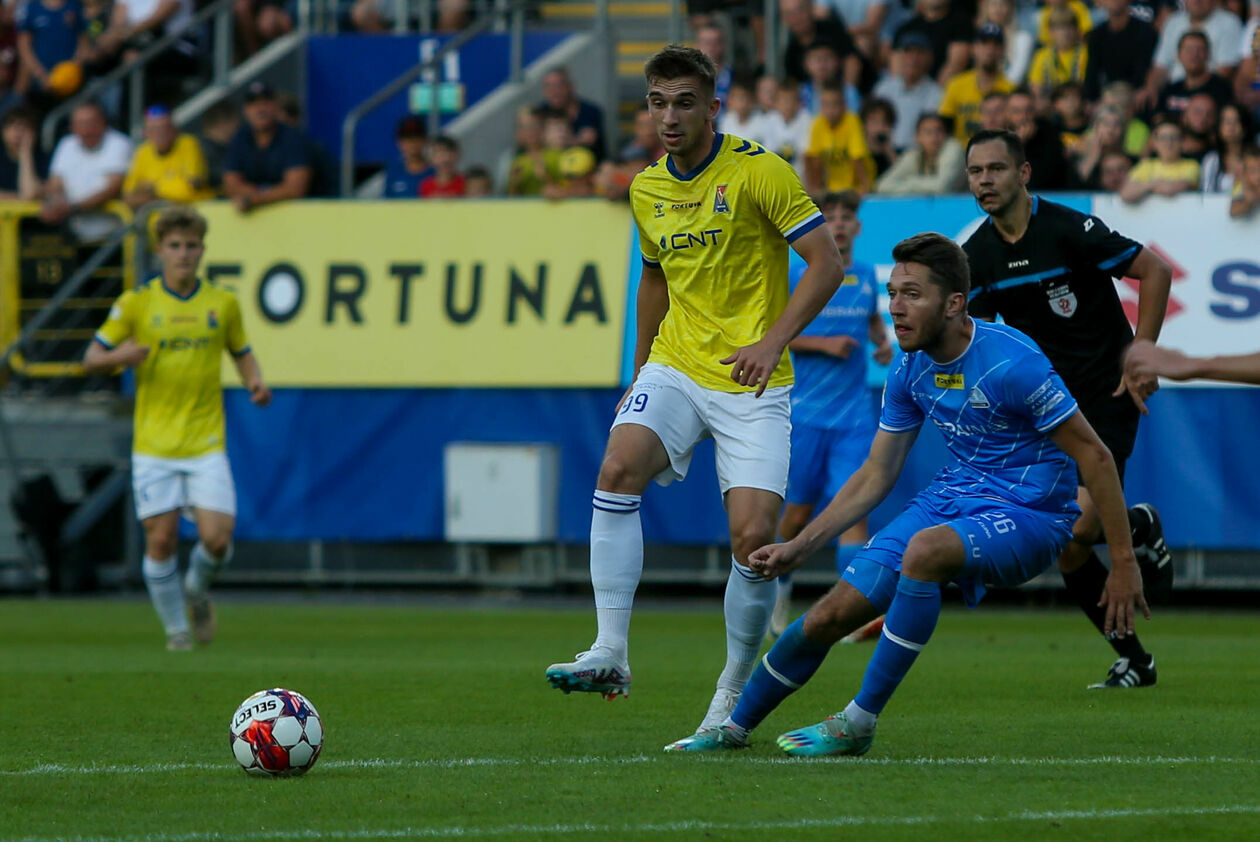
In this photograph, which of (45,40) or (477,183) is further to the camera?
(45,40)

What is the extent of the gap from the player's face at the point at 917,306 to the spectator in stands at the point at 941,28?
11.0m

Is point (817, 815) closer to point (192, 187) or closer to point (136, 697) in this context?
point (136, 697)

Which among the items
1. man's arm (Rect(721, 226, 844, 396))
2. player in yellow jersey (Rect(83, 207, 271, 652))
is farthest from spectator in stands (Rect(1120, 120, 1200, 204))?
man's arm (Rect(721, 226, 844, 396))

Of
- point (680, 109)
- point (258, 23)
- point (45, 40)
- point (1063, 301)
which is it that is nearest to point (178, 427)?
point (1063, 301)

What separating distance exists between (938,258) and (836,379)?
551cm

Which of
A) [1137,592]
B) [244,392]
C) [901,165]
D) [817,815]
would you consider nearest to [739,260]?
[1137,592]

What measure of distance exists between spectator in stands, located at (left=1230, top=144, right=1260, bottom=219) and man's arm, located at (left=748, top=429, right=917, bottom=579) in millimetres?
8411

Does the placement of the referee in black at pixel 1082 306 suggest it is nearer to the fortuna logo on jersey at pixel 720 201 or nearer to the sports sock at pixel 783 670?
the fortuna logo on jersey at pixel 720 201

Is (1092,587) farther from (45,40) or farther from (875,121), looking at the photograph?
(45,40)

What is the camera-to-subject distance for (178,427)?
11797mm

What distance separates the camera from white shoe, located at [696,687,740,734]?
6.79 meters

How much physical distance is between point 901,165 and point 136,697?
8.66 m

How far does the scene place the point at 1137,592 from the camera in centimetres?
616

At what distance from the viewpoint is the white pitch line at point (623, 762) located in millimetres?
6262
